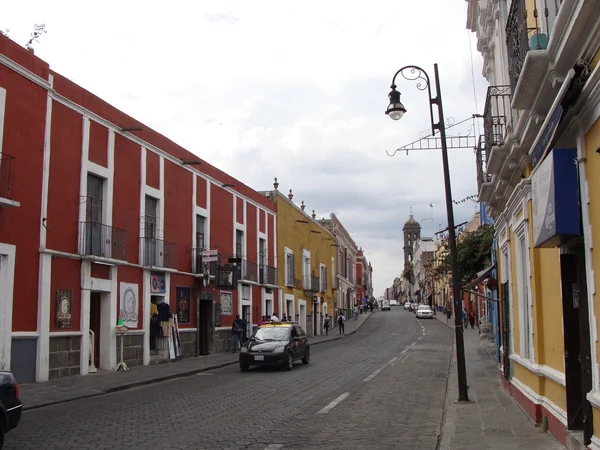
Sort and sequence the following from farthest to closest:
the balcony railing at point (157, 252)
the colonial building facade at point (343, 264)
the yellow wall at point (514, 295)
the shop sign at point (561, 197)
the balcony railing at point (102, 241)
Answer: the colonial building facade at point (343, 264), the balcony railing at point (157, 252), the balcony railing at point (102, 241), the yellow wall at point (514, 295), the shop sign at point (561, 197)

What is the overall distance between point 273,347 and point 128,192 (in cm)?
693

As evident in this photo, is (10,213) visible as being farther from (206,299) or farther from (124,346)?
(206,299)

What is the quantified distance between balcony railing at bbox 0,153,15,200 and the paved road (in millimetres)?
5235

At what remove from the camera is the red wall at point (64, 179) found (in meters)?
16.6

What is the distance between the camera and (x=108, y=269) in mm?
18984

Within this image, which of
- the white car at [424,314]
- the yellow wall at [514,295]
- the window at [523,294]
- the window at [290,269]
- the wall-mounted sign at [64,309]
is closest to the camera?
the window at [523,294]

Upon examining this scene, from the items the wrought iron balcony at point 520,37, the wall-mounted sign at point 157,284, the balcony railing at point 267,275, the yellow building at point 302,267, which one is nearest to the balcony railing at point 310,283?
the yellow building at point 302,267

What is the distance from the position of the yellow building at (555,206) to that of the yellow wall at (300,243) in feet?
84.0

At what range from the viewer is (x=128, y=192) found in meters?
20.4

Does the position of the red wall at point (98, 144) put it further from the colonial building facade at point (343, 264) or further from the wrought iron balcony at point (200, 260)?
the colonial building facade at point (343, 264)

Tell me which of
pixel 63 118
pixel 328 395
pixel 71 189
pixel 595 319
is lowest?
pixel 328 395

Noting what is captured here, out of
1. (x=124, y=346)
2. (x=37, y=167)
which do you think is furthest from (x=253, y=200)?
(x=37, y=167)

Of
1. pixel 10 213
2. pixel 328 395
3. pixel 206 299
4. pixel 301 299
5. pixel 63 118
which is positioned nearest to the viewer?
pixel 328 395

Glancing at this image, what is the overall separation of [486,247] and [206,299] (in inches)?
487
